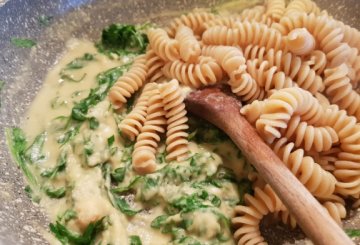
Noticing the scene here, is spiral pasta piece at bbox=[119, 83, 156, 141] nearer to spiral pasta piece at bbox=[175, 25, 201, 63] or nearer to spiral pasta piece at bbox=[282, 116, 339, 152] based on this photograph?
spiral pasta piece at bbox=[175, 25, 201, 63]

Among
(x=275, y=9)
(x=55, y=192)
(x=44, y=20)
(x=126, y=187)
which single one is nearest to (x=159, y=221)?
(x=126, y=187)

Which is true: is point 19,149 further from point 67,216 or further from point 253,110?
point 253,110

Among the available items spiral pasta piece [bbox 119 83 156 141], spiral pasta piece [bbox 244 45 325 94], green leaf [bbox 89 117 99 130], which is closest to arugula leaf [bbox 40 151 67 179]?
green leaf [bbox 89 117 99 130]

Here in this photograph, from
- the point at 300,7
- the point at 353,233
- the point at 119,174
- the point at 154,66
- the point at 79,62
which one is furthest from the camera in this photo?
the point at 79,62

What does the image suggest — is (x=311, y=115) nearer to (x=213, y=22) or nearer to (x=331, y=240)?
(x=331, y=240)

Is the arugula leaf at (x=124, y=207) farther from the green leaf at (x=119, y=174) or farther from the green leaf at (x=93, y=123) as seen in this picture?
the green leaf at (x=93, y=123)

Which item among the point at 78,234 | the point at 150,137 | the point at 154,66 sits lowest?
the point at 78,234

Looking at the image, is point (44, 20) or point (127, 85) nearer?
point (127, 85)

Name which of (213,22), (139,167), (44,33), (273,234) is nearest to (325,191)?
(273,234)
